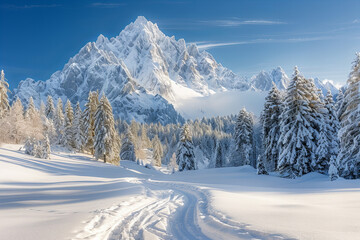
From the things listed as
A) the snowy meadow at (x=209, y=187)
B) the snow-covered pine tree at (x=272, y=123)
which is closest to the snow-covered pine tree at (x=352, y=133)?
the snowy meadow at (x=209, y=187)

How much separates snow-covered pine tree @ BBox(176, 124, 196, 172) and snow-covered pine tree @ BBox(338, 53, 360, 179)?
29.0 meters

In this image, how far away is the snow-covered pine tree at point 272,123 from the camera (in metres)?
32.1

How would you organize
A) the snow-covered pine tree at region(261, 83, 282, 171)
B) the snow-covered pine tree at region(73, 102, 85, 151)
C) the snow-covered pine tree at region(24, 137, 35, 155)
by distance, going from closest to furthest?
the snow-covered pine tree at region(24, 137, 35, 155), the snow-covered pine tree at region(261, 83, 282, 171), the snow-covered pine tree at region(73, 102, 85, 151)

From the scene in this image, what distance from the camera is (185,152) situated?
1801 inches

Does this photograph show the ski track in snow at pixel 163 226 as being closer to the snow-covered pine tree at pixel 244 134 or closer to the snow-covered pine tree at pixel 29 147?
the snow-covered pine tree at pixel 29 147

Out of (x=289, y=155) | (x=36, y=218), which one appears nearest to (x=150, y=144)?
(x=289, y=155)

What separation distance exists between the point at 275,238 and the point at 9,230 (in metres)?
5.96

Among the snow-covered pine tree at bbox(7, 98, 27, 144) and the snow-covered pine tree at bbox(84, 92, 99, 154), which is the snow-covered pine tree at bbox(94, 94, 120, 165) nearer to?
the snow-covered pine tree at bbox(84, 92, 99, 154)

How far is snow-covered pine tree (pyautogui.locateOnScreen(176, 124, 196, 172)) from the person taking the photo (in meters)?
45.7

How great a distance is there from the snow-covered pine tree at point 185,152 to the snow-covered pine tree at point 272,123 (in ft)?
51.0

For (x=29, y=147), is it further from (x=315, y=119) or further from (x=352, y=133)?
(x=352, y=133)

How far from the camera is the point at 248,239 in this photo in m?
4.71

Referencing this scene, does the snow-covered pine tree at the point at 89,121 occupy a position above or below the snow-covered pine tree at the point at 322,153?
above

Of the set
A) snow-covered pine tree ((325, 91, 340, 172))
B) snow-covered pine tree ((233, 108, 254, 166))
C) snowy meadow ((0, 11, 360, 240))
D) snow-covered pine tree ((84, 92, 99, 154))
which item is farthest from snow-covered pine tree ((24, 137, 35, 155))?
snow-covered pine tree ((325, 91, 340, 172))
